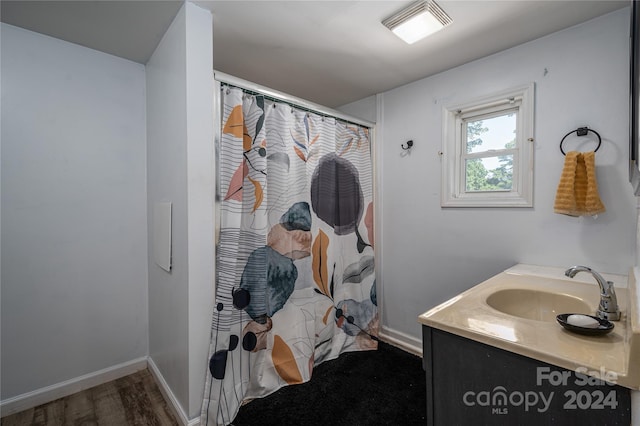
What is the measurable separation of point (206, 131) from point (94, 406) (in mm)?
1790

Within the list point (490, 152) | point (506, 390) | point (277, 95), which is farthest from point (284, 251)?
point (490, 152)

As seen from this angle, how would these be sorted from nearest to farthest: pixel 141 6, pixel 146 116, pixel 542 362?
pixel 542 362, pixel 141 6, pixel 146 116

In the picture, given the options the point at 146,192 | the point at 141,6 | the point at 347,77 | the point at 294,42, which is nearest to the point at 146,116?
the point at 146,192

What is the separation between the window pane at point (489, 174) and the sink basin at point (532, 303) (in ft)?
2.76

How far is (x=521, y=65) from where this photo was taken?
188cm

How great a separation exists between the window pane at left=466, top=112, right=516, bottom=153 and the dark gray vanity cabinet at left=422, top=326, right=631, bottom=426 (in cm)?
157

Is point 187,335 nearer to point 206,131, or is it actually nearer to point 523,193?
point 206,131

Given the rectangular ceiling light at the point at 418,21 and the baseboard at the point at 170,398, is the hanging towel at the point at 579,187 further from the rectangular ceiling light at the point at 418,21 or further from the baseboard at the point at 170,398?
the baseboard at the point at 170,398

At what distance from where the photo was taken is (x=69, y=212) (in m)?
1.88

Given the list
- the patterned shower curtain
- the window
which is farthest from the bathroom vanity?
the patterned shower curtain

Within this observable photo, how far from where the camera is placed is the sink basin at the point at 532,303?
4.42 feet

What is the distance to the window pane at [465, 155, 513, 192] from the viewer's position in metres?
2.00

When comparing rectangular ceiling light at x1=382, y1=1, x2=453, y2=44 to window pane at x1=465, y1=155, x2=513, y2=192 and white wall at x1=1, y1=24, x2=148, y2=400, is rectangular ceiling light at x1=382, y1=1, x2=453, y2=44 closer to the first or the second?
window pane at x1=465, y1=155, x2=513, y2=192

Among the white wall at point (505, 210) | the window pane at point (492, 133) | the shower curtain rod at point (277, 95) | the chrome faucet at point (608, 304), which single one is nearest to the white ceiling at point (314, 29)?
the white wall at point (505, 210)
